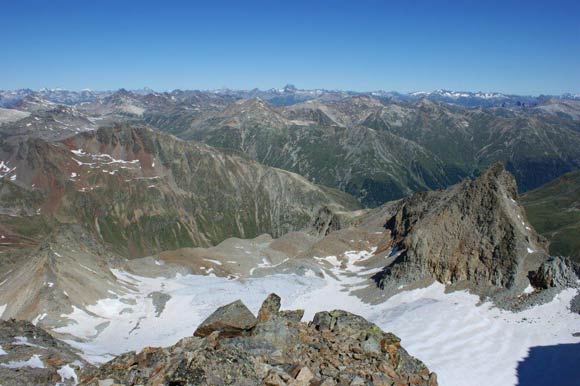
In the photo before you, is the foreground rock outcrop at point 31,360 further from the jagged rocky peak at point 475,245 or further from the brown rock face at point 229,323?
the jagged rocky peak at point 475,245

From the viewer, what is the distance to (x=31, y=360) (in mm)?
37406

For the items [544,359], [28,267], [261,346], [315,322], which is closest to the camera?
[261,346]

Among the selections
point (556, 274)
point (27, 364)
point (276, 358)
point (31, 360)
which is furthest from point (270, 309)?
point (556, 274)

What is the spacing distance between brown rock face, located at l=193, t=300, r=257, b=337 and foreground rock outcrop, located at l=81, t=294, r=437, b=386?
6cm

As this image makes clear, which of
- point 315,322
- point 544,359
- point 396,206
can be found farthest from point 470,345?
point 396,206

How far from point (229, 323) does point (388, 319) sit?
191 feet

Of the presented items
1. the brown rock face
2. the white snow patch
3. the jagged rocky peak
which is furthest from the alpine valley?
the jagged rocky peak

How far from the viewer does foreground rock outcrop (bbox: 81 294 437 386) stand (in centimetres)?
1928

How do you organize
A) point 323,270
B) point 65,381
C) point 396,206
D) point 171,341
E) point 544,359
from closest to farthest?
point 65,381, point 544,359, point 171,341, point 323,270, point 396,206

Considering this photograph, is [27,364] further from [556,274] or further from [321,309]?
[556,274]

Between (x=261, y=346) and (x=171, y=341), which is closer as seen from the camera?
(x=261, y=346)

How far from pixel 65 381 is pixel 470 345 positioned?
50712 mm

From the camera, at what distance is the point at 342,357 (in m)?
24.8

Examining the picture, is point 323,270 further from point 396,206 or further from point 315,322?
point 315,322
